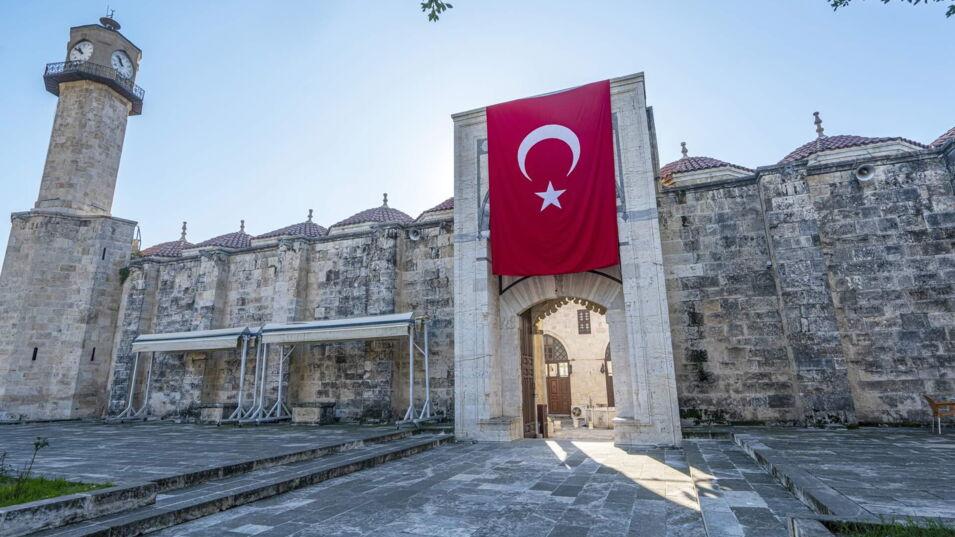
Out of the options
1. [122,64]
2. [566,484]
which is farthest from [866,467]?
[122,64]

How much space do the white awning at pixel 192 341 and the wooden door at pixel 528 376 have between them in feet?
27.2

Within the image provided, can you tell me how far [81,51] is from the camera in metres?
19.7

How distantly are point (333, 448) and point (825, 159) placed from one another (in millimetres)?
17027

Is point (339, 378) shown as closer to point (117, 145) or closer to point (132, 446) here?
point (132, 446)

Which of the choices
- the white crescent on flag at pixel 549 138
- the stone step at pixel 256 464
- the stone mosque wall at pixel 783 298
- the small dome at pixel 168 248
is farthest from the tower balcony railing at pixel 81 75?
the stone step at pixel 256 464

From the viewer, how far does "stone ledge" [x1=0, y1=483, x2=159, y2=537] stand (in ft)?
11.8

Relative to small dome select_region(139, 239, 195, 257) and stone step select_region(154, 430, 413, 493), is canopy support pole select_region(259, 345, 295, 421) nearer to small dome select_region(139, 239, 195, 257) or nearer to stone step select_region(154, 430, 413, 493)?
stone step select_region(154, 430, 413, 493)

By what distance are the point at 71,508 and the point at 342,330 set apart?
786 cm

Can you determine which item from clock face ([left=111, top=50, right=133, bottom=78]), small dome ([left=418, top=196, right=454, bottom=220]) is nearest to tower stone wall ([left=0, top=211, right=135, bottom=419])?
clock face ([left=111, top=50, right=133, bottom=78])

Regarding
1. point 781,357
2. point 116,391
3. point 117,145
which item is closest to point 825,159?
point 781,357

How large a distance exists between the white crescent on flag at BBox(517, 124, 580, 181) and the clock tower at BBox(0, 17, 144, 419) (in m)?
16.9

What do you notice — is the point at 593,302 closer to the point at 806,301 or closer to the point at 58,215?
the point at 806,301

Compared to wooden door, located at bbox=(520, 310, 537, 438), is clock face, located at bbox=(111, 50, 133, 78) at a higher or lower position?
higher

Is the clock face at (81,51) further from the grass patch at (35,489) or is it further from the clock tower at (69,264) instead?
the grass patch at (35,489)
